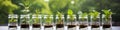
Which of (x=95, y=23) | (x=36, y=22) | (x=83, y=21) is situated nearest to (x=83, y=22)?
(x=83, y=21)

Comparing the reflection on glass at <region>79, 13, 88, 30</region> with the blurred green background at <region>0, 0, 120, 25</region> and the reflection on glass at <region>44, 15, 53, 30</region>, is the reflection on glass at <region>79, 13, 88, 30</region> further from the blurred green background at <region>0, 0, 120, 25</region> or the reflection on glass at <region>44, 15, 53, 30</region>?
the reflection on glass at <region>44, 15, 53, 30</region>

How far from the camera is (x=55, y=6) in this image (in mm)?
Answer: 2852

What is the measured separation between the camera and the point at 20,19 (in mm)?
2830

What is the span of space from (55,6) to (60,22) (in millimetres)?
182

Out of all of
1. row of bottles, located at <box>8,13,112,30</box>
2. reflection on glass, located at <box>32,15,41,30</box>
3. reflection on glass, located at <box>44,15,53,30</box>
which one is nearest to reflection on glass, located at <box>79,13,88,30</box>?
row of bottles, located at <box>8,13,112,30</box>

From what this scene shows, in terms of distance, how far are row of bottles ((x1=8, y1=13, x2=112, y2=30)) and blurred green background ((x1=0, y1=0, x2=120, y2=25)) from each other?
56mm

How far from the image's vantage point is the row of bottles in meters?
2.81

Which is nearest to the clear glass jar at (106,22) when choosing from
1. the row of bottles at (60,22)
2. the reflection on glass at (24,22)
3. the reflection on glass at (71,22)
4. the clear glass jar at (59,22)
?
the row of bottles at (60,22)

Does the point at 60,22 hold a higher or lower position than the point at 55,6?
lower

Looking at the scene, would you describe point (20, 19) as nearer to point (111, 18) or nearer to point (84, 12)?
point (84, 12)

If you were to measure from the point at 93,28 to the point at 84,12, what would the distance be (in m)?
0.20

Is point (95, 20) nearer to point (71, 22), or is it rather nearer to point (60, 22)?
point (71, 22)

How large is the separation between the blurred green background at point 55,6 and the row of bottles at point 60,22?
0.06 metres

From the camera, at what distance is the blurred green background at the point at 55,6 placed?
2834 millimetres
